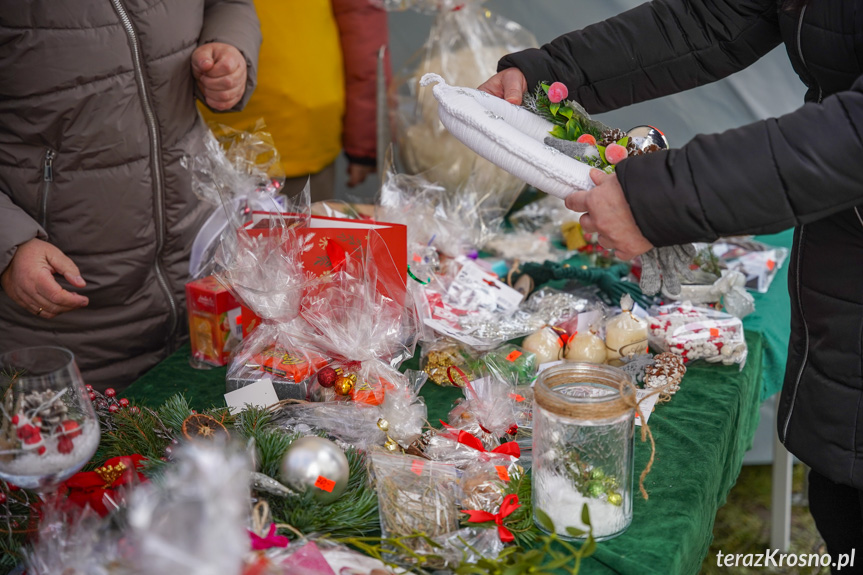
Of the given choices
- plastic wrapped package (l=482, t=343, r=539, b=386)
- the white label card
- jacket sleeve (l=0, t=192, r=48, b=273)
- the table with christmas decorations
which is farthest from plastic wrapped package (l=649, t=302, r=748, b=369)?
jacket sleeve (l=0, t=192, r=48, b=273)

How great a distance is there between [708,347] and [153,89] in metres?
1.26

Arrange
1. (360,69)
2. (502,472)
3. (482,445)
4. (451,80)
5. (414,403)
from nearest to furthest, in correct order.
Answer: (502,472) → (482,445) → (414,403) → (451,80) → (360,69)

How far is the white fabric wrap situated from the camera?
1.01 meters

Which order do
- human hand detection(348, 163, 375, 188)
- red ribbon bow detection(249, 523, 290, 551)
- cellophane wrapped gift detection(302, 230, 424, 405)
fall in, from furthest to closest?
human hand detection(348, 163, 375, 188) → cellophane wrapped gift detection(302, 230, 424, 405) → red ribbon bow detection(249, 523, 290, 551)

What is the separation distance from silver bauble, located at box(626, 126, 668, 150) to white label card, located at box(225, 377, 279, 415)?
70 centimetres

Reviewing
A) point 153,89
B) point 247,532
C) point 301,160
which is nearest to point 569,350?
point 247,532

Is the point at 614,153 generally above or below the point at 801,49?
below

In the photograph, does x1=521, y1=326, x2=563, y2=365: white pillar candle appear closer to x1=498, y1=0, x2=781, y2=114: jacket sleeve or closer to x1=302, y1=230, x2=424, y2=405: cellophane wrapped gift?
x1=302, y1=230, x2=424, y2=405: cellophane wrapped gift

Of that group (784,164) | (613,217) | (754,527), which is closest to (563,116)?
(613,217)

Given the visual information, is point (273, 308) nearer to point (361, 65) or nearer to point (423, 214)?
point (423, 214)

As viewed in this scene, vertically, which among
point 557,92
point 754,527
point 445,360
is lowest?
point 754,527

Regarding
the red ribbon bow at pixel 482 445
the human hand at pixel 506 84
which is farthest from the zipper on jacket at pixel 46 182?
the red ribbon bow at pixel 482 445

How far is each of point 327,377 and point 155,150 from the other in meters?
0.73

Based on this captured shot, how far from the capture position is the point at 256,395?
3.80 feet
